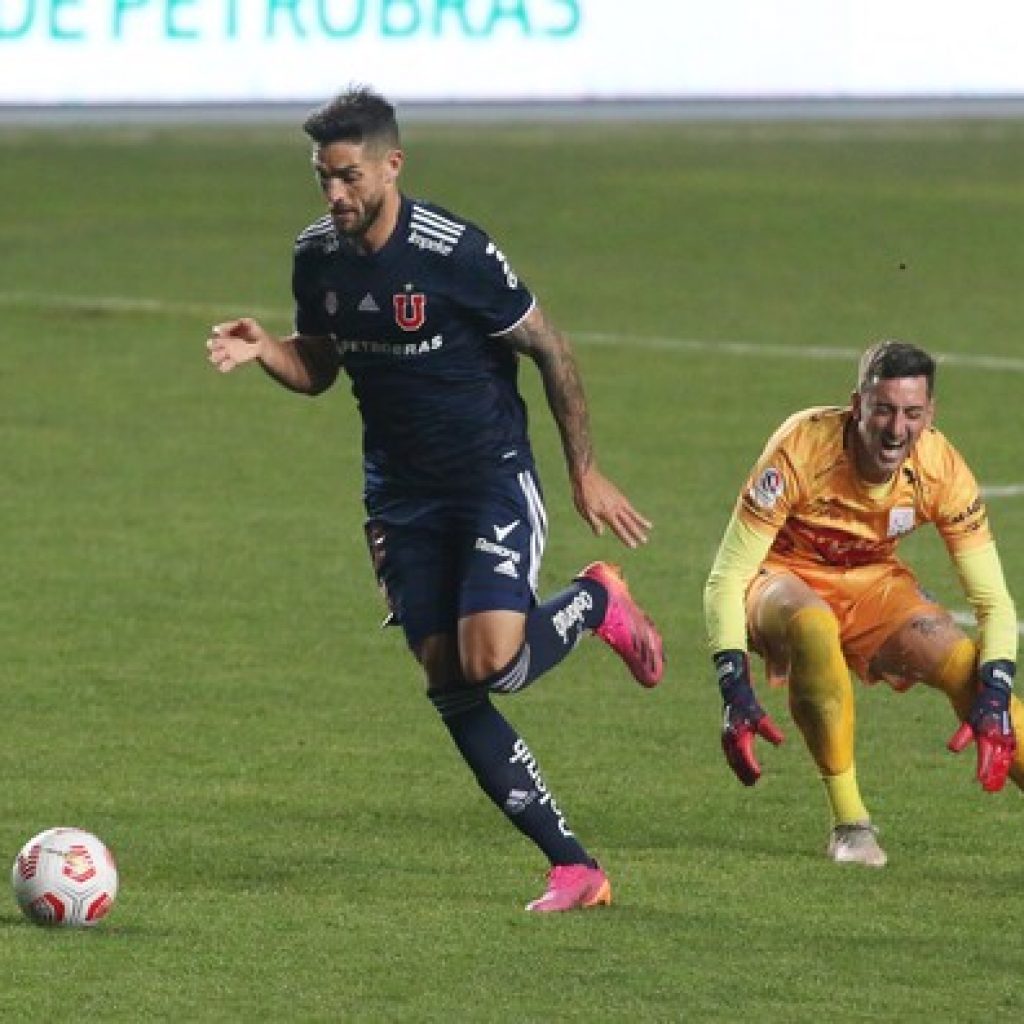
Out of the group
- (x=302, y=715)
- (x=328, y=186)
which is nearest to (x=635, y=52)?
(x=302, y=715)

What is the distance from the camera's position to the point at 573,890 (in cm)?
862

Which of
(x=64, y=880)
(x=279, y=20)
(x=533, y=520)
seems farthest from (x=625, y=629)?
(x=279, y=20)

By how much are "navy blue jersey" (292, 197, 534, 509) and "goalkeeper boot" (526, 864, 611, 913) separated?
106cm

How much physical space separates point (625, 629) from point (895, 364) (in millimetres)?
1124

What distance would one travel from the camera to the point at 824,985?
7.79 m

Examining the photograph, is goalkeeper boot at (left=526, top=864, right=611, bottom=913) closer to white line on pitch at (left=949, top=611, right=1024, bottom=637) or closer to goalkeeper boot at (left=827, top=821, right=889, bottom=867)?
goalkeeper boot at (left=827, top=821, right=889, bottom=867)

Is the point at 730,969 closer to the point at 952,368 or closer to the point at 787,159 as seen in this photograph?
the point at 952,368

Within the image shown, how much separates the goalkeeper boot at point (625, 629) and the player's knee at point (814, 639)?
42cm

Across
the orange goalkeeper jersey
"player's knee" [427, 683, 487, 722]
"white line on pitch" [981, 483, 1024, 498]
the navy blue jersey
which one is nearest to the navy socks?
"player's knee" [427, 683, 487, 722]

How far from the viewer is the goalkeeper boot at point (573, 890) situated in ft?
28.2

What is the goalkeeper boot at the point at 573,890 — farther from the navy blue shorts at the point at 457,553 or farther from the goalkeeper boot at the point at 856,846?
the goalkeeper boot at the point at 856,846

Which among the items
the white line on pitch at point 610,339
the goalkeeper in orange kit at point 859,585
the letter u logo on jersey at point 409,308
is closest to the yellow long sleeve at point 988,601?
the goalkeeper in orange kit at point 859,585

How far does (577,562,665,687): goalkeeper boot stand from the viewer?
952 cm

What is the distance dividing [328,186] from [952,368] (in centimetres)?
1244
